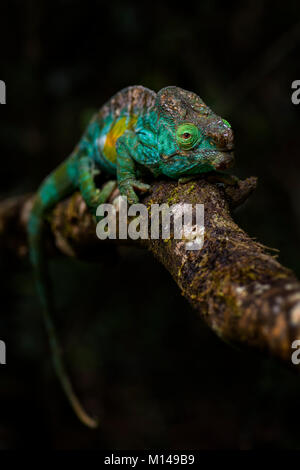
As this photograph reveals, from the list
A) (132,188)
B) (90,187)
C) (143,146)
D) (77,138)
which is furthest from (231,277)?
(77,138)

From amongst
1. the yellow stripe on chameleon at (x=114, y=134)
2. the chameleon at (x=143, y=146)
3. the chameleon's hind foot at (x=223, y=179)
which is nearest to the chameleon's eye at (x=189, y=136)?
the chameleon at (x=143, y=146)

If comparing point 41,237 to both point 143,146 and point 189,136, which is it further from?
point 189,136

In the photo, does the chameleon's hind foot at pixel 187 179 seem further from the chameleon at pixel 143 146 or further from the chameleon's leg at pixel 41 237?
the chameleon's leg at pixel 41 237

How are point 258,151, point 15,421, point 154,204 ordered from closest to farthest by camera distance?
point 154,204, point 258,151, point 15,421

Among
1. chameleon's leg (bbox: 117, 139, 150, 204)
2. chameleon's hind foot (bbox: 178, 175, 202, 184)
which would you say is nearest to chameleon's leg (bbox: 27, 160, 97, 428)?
chameleon's leg (bbox: 117, 139, 150, 204)

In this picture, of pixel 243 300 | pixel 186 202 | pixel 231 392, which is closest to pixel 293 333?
pixel 243 300

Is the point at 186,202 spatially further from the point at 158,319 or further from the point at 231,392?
the point at 231,392

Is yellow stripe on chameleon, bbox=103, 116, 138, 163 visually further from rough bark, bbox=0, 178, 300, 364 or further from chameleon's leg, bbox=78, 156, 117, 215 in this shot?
rough bark, bbox=0, 178, 300, 364
